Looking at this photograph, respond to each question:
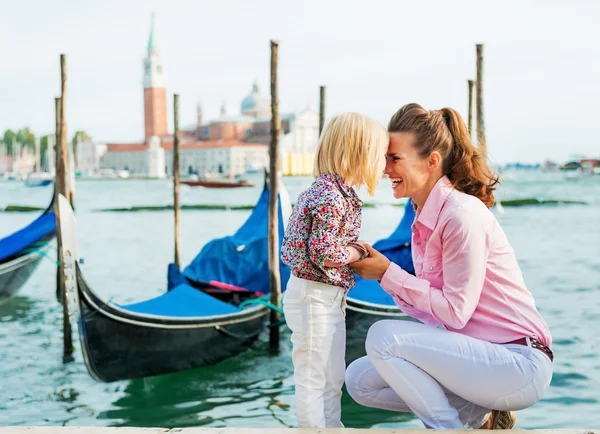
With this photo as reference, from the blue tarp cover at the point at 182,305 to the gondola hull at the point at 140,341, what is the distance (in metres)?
0.04

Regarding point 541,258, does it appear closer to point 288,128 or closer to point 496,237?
point 496,237

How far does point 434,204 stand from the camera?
4.46 ft

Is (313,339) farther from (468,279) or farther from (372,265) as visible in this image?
(468,279)

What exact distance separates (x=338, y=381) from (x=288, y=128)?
53.1m

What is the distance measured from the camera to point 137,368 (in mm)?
3414

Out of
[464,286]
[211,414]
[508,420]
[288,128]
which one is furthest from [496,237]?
[288,128]

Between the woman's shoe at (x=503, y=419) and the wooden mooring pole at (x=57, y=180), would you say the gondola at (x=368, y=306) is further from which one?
the woman's shoe at (x=503, y=419)

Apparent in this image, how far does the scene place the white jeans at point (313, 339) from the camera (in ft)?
4.54

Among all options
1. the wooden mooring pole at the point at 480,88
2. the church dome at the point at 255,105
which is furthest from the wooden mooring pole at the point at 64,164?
the church dome at the point at 255,105

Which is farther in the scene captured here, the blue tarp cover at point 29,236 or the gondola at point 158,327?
the blue tarp cover at point 29,236

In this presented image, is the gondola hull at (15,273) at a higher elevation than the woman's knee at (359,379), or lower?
lower

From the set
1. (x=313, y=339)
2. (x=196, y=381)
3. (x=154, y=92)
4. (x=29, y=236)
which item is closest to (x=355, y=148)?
(x=313, y=339)

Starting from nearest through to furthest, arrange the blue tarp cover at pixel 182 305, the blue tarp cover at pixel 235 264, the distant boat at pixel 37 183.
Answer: the blue tarp cover at pixel 182 305, the blue tarp cover at pixel 235 264, the distant boat at pixel 37 183

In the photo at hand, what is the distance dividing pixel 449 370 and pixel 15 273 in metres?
4.98
